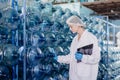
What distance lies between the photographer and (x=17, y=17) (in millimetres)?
2963

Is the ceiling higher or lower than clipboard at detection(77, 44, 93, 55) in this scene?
lower

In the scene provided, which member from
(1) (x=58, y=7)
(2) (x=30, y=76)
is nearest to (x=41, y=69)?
(2) (x=30, y=76)

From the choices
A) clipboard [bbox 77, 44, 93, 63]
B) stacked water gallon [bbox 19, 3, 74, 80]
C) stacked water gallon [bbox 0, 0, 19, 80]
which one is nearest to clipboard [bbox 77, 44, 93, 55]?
clipboard [bbox 77, 44, 93, 63]

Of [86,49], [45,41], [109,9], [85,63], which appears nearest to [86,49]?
[86,49]

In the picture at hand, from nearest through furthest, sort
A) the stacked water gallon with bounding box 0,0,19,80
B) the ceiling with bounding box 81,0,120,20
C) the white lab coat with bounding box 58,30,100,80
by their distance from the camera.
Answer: the stacked water gallon with bounding box 0,0,19,80 < the white lab coat with bounding box 58,30,100,80 < the ceiling with bounding box 81,0,120,20

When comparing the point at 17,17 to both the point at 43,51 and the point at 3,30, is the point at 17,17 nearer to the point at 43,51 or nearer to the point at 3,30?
the point at 3,30

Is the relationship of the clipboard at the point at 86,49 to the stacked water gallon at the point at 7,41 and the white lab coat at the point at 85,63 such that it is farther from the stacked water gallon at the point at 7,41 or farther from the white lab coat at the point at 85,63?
the stacked water gallon at the point at 7,41

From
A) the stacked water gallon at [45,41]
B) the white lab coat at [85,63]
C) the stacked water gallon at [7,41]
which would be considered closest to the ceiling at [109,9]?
the stacked water gallon at [45,41]

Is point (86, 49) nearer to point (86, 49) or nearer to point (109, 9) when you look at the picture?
point (86, 49)

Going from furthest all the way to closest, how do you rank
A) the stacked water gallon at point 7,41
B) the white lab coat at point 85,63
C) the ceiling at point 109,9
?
the ceiling at point 109,9 < the white lab coat at point 85,63 < the stacked water gallon at point 7,41

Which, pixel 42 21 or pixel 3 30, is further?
pixel 42 21

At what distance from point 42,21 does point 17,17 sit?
0.34 meters

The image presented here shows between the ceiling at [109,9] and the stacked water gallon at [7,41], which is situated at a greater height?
the stacked water gallon at [7,41]

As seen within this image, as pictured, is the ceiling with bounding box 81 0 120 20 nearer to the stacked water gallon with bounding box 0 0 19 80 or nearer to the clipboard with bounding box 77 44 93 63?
the clipboard with bounding box 77 44 93 63
